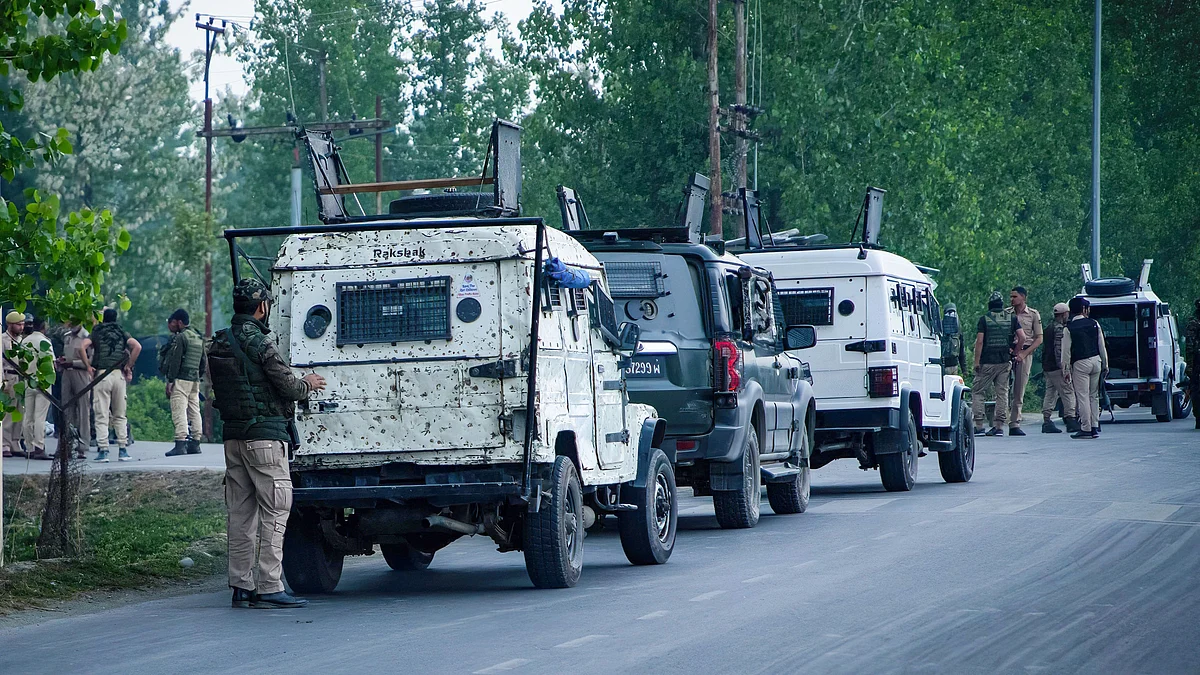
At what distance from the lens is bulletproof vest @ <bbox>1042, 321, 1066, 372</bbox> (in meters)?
27.0

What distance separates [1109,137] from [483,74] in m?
30.8

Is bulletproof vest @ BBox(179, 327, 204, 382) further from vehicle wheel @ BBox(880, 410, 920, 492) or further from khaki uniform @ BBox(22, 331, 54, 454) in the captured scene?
vehicle wheel @ BBox(880, 410, 920, 492)

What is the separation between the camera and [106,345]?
73.3 ft

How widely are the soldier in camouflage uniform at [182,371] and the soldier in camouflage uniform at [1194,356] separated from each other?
51.2 feet

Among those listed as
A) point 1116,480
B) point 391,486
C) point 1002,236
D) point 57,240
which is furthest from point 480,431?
point 1002,236

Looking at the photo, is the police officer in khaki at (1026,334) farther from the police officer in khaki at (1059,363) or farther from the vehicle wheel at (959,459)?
the vehicle wheel at (959,459)

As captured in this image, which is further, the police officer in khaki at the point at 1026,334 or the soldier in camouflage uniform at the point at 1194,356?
the soldier in camouflage uniform at the point at 1194,356

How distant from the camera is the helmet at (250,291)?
10078 millimetres

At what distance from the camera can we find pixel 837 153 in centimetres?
4175

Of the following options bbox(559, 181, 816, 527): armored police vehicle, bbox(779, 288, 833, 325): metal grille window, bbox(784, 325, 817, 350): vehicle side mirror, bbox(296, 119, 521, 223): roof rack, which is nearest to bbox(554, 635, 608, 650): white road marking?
bbox(296, 119, 521, 223): roof rack

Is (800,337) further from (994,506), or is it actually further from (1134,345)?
(1134,345)

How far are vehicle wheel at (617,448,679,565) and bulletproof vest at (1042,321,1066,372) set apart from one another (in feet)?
52.1

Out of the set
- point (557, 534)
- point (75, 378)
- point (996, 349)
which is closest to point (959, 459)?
point (996, 349)

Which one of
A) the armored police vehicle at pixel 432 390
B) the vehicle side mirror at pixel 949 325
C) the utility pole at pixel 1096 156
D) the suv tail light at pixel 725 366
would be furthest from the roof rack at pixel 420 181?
the utility pole at pixel 1096 156
